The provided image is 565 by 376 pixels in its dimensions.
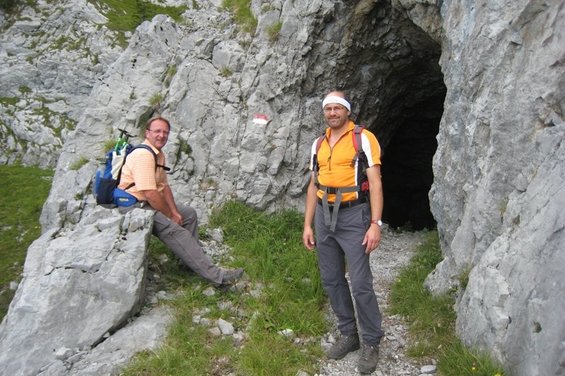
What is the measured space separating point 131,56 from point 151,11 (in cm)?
1705

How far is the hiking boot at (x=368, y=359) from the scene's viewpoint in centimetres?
538

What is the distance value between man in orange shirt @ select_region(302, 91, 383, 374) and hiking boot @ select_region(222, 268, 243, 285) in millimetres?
2192

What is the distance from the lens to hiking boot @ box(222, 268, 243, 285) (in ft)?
23.5

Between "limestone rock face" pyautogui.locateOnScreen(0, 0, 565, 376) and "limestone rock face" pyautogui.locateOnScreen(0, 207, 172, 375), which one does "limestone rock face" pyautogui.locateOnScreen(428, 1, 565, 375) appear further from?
"limestone rock face" pyautogui.locateOnScreen(0, 207, 172, 375)

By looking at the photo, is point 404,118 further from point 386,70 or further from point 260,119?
point 260,119

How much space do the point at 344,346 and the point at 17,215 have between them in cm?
1611

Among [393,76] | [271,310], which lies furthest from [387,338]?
[393,76]

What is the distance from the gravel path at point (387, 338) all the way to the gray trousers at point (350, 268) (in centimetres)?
41

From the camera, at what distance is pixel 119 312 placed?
6.48 m

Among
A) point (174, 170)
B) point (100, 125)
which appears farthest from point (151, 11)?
point (174, 170)

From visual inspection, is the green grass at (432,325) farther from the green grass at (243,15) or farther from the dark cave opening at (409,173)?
the dark cave opening at (409,173)

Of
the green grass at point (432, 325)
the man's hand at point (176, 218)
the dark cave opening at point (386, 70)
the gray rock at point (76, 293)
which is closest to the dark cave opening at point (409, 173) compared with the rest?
the dark cave opening at point (386, 70)

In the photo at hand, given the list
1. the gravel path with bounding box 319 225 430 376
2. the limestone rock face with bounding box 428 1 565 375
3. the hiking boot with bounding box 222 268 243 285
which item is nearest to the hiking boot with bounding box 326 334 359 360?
the gravel path with bounding box 319 225 430 376

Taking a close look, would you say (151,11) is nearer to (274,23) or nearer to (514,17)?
(274,23)
